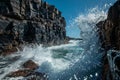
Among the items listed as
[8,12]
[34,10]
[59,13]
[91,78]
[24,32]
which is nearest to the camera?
[91,78]

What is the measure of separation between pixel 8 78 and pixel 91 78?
6.43 metres

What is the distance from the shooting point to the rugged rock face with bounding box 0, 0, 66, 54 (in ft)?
129

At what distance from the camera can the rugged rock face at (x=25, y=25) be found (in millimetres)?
39312

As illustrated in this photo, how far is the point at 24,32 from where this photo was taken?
47.1 m

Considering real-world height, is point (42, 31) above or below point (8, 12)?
below

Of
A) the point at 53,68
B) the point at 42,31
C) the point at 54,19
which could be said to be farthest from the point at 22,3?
the point at 53,68

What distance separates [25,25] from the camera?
47.1 meters

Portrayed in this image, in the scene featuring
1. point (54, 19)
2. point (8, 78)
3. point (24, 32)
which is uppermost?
point (54, 19)

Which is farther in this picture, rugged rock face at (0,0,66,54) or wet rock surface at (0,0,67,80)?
rugged rock face at (0,0,66,54)

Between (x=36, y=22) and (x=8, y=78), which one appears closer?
(x=8, y=78)

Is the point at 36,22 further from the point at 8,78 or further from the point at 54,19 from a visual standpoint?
the point at 8,78

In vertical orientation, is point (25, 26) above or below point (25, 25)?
below

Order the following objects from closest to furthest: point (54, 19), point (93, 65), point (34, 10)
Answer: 1. point (93, 65)
2. point (34, 10)
3. point (54, 19)

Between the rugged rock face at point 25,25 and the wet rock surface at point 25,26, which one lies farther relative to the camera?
the rugged rock face at point 25,25
